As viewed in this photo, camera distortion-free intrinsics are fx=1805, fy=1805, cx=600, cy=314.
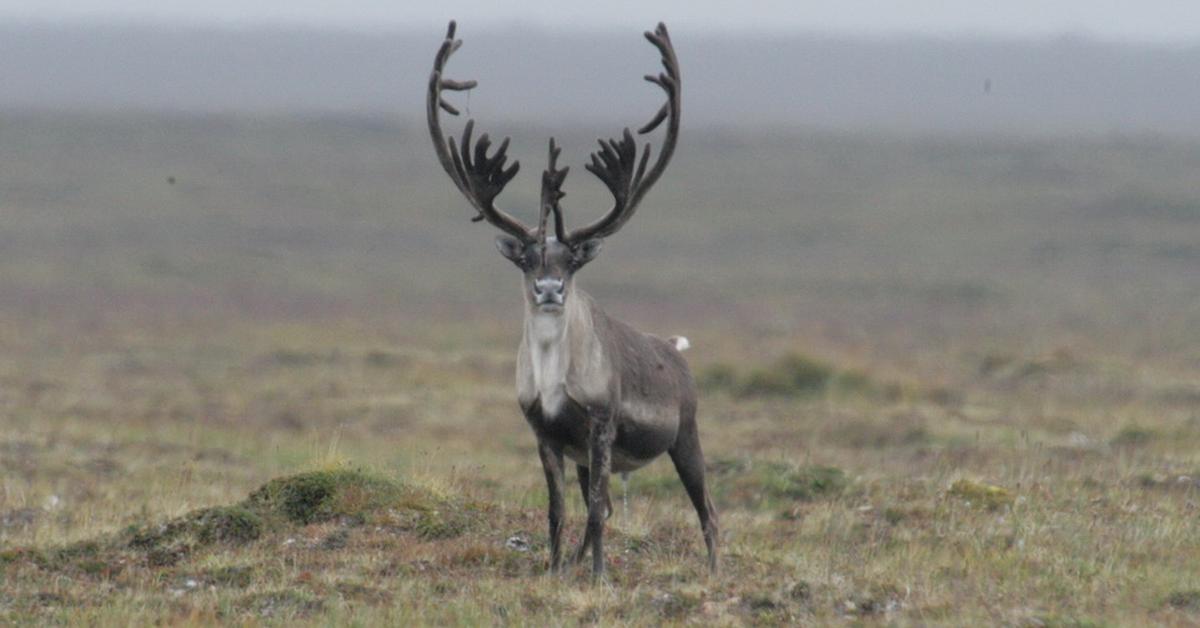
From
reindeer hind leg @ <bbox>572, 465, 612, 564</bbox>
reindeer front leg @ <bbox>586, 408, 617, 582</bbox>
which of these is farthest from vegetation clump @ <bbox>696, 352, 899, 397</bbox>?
reindeer front leg @ <bbox>586, 408, 617, 582</bbox>

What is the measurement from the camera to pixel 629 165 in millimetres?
12383

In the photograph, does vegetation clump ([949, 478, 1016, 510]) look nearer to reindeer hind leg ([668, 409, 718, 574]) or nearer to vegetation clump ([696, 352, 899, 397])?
reindeer hind leg ([668, 409, 718, 574])

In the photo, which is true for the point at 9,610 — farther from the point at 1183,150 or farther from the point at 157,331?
the point at 1183,150

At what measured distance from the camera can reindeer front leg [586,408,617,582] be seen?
39.6 feet

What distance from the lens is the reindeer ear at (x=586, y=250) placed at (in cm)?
1191

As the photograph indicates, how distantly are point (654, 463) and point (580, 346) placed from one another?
9.95 m

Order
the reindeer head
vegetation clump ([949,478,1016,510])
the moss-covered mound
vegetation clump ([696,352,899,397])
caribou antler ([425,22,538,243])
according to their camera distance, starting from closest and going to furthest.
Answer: the reindeer head, caribou antler ([425,22,538,243]), the moss-covered mound, vegetation clump ([949,478,1016,510]), vegetation clump ([696,352,899,397])

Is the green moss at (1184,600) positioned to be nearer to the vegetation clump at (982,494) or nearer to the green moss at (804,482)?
the vegetation clump at (982,494)

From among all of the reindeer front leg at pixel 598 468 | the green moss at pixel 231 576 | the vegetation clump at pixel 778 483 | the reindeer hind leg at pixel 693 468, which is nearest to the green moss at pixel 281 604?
the green moss at pixel 231 576

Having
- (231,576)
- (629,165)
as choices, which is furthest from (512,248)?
(231,576)

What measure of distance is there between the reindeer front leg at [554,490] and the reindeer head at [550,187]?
106 centimetres

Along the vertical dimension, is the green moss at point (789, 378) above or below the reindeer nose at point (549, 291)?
below

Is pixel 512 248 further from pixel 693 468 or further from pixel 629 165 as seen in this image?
pixel 693 468

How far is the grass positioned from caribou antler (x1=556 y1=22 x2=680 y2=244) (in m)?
2.42
